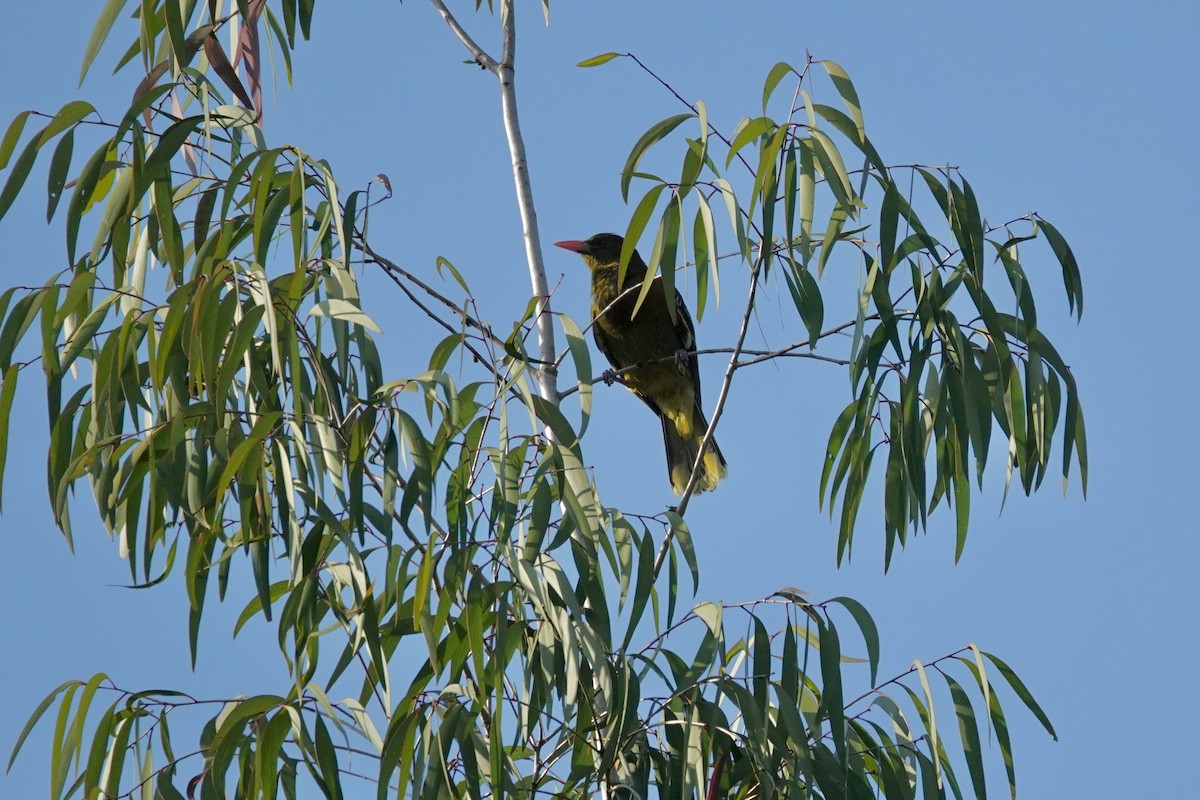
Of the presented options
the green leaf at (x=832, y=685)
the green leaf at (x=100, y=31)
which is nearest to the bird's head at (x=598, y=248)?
the green leaf at (x=100, y=31)

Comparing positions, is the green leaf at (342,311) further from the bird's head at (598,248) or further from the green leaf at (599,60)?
the bird's head at (598,248)

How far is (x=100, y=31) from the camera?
272 cm

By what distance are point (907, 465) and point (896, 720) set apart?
48 cm

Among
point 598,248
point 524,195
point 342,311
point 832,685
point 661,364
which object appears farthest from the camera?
point 598,248

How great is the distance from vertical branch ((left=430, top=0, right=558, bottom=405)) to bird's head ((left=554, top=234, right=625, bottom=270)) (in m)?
2.13

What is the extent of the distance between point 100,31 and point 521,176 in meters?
0.87

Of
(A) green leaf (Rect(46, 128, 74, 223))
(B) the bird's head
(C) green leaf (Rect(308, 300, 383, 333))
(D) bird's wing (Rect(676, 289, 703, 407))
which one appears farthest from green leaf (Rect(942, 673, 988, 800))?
(B) the bird's head

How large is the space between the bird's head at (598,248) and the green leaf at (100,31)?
8.67 ft

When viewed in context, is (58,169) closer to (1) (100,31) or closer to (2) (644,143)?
(1) (100,31)

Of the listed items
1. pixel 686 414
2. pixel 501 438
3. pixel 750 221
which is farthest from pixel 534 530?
pixel 686 414

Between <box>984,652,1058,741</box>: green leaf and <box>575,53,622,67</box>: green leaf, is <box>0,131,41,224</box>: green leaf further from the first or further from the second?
<box>984,652,1058,741</box>: green leaf

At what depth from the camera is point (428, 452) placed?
2.26m

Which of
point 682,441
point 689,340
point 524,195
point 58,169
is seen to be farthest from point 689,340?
point 58,169

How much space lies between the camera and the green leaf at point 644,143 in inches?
93.7
